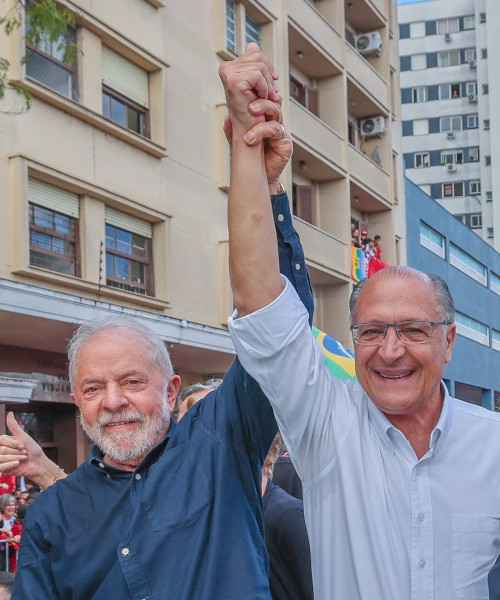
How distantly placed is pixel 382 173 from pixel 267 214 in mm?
24180

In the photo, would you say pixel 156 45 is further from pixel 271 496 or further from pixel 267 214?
pixel 267 214

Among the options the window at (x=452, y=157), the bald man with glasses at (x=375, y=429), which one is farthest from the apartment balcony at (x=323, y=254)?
the window at (x=452, y=157)

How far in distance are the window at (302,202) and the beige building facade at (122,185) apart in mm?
1046

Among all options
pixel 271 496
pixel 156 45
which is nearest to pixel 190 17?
pixel 156 45

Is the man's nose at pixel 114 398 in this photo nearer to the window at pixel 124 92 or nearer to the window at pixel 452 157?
the window at pixel 124 92

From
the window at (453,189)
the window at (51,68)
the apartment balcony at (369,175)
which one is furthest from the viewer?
the window at (453,189)

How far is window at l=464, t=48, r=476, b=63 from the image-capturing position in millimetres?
61000

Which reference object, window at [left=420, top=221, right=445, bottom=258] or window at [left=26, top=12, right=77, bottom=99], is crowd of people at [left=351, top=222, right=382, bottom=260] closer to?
window at [left=420, top=221, right=445, bottom=258]

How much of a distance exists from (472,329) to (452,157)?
2391cm

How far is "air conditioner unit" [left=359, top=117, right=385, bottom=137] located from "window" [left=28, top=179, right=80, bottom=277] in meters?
14.0

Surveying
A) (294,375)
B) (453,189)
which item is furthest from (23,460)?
(453,189)

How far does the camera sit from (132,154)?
49.5ft

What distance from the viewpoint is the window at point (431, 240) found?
32531 millimetres

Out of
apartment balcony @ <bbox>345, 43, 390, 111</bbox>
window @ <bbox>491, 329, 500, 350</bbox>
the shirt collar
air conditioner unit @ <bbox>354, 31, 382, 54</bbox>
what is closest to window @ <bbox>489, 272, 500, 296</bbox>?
window @ <bbox>491, 329, 500, 350</bbox>
